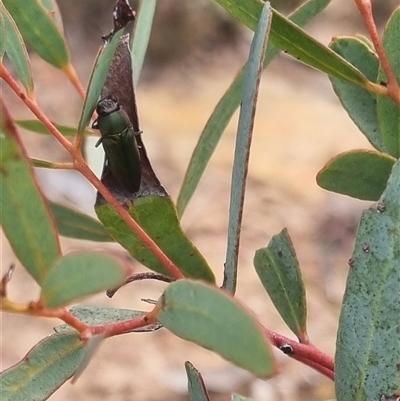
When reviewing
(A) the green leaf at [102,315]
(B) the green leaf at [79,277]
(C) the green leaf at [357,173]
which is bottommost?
(B) the green leaf at [79,277]

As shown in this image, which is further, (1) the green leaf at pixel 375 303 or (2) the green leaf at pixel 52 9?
(2) the green leaf at pixel 52 9

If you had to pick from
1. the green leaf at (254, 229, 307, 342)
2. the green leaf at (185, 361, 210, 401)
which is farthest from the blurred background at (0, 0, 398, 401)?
the green leaf at (185, 361, 210, 401)

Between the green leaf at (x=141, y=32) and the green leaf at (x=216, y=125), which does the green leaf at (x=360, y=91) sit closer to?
the green leaf at (x=216, y=125)

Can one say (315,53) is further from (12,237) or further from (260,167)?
(260,167)

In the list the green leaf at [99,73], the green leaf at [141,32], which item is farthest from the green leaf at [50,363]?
the green leaf at [141,32]

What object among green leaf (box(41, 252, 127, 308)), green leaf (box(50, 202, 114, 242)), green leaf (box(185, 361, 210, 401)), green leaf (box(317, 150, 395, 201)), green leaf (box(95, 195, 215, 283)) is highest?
green leaf (box(50, 202, 114, 242))

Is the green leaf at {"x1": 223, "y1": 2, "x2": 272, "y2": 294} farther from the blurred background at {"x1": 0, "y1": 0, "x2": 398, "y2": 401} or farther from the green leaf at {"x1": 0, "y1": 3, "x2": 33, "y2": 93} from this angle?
the blurred background at {"x1": 0, "y1": 0, "x2": 398, "y2": 401}

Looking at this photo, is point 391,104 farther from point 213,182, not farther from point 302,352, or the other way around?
point 213,182
